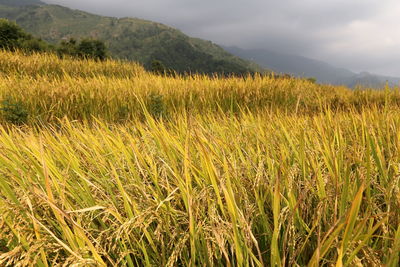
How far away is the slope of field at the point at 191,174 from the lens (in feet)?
3.30

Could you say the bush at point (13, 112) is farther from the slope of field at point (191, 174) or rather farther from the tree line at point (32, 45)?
the tree line at point (32, 45)

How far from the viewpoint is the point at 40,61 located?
8227 mm

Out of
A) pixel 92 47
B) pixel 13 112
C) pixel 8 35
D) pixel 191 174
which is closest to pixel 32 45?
pixel 8 35

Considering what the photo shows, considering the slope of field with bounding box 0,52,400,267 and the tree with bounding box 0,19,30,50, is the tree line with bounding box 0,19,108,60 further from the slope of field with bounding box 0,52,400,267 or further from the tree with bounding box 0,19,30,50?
the slope of field with bounding box 0,52,400,267

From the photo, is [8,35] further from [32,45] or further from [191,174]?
[191,174]

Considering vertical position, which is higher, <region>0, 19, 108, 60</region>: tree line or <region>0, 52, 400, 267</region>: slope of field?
<region>0, 19, 108, 60</region>: tree line

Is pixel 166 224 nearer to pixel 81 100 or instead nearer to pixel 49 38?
pixel 81 100

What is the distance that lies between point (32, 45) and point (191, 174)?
19.7 metres

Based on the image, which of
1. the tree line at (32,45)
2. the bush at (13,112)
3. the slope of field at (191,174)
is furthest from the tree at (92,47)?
the bush at (13,112)

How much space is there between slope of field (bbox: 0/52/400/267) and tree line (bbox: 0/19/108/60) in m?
7.29

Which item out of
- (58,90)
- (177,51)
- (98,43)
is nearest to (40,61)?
(58,90)

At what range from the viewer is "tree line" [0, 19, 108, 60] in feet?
43.3

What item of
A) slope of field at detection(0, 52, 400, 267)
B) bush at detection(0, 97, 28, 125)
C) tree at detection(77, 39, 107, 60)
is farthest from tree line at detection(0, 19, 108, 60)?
slope of field at detection(0, 52, 400, 267)

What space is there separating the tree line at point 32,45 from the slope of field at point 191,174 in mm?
7286
